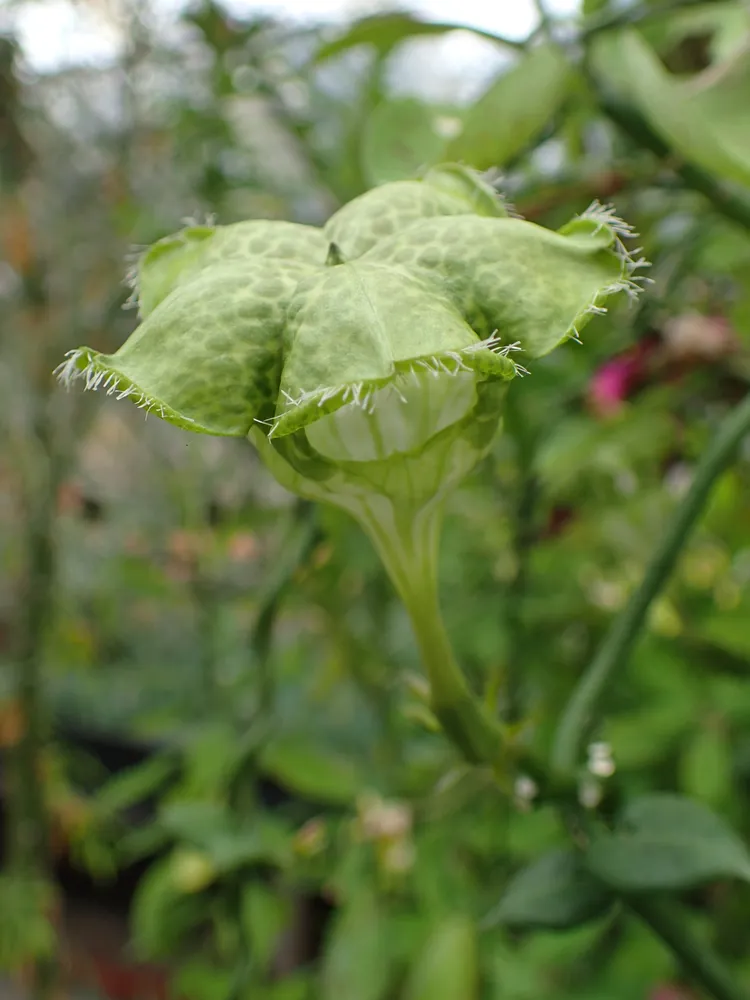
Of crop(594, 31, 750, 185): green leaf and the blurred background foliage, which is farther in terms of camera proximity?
the blurred background foliage

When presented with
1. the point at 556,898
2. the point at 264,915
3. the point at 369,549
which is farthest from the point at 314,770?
the point at 556,898

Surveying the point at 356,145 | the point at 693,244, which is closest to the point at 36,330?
the point at 356,145

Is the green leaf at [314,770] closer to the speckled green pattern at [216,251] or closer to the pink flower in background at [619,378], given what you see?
the pink flower in background at [619,378]

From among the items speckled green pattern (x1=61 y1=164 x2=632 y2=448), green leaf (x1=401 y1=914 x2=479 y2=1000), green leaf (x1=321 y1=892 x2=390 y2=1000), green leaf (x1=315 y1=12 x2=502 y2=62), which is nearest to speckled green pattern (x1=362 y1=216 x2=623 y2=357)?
speckled green pattern (x1=61 y1=164 x2=632 y2=448)

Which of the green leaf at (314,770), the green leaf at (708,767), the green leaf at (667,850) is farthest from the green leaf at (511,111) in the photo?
the green leaf at (314,770)

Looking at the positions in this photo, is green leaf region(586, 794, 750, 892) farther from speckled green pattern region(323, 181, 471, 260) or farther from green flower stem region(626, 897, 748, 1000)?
speckled green pattern region(323, 181, 471, 260)

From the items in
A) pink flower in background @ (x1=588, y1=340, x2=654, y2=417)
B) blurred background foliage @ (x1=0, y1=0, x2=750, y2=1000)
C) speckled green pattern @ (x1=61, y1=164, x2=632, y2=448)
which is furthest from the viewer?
pink flower in background @ (x1=588, y1=340, x2=654, y2=417)
